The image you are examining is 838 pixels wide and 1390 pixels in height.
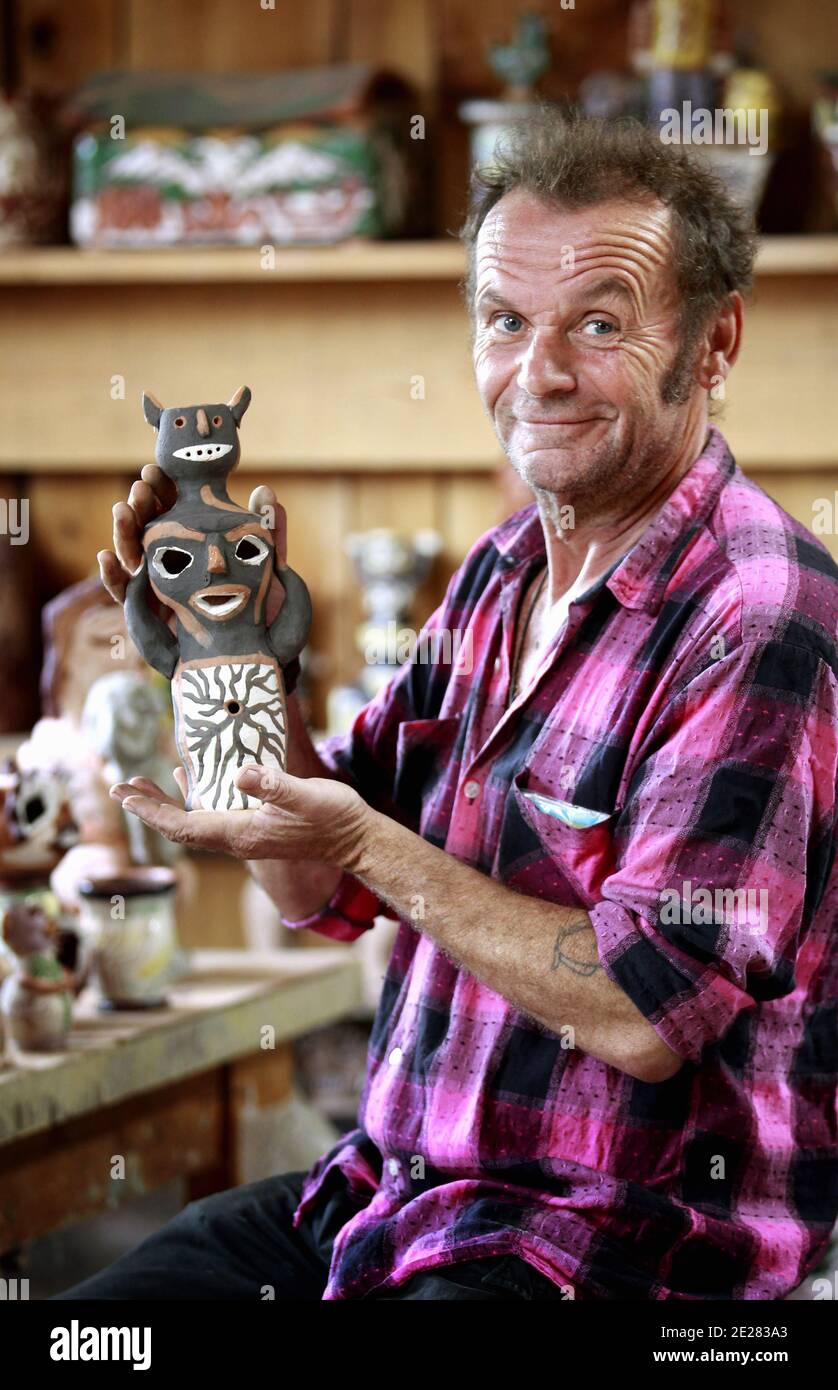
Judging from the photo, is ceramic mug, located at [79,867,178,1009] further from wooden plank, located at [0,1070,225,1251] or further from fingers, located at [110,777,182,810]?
fingers, located at [110,777,182,810]

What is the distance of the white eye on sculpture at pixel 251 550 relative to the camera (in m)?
1.38

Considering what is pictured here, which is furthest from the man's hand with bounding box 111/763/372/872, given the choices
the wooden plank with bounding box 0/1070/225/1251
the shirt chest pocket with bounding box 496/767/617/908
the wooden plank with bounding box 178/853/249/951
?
the wooden plank with bounding box 178/853/249/951

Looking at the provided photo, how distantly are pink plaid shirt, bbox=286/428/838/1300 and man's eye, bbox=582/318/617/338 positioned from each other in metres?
0.14

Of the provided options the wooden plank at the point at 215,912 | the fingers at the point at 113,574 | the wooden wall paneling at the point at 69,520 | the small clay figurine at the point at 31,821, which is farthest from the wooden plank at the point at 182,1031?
the wooden wall paneling at the point at 69,520

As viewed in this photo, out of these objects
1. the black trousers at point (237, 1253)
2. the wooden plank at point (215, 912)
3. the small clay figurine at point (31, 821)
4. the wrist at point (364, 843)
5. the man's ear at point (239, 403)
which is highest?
the man's ear at point (239, 403)

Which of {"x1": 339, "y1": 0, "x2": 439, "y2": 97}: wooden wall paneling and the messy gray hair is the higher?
{"x1": 339, "y1": 0, "x2": 439, "y2": 97}: wooden wall paneling

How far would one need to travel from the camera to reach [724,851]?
1207 millimetres

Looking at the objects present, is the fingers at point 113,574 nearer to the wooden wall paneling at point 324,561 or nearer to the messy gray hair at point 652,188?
the messy gray hair at point 652,188

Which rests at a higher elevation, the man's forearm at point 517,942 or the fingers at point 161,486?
the fingers at point 161,486

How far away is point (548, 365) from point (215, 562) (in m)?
0.30

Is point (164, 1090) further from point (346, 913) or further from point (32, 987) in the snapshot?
point (346, 913)

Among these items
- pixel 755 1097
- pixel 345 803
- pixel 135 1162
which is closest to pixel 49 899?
pixel 135 1162

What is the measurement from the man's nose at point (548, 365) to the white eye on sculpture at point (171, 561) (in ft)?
0.97

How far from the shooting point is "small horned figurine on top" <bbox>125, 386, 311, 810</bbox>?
4.48 feet
